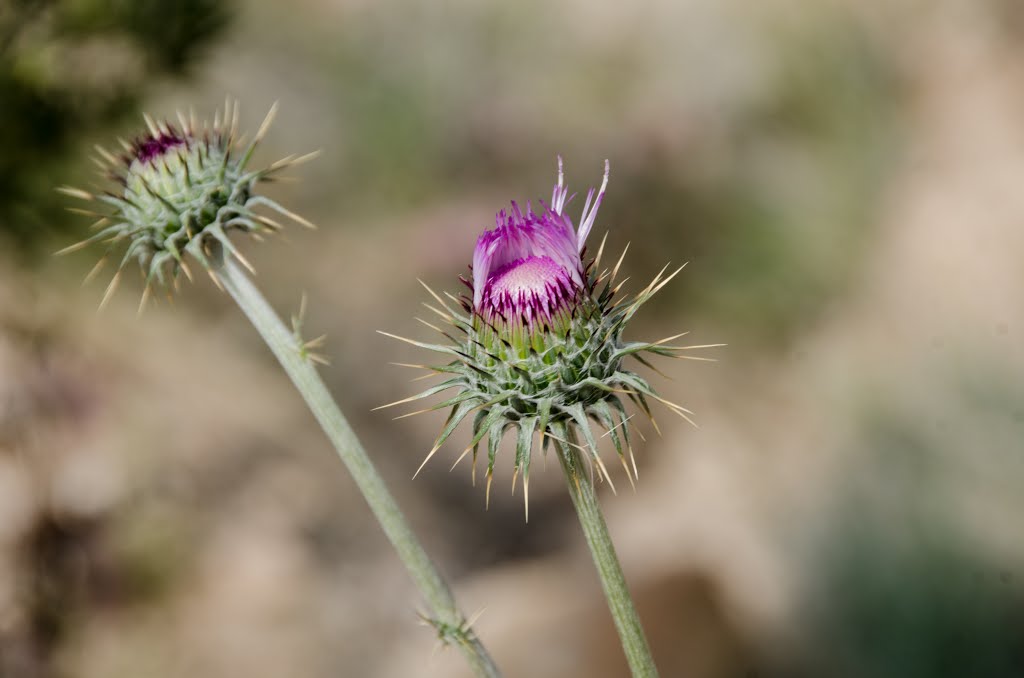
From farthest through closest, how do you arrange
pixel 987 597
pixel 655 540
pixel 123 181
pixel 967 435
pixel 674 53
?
1. pixel 674 53
2. pixel 655 540
3. pixel 967 435
4. pixel 987 597
5. pixel 123 181

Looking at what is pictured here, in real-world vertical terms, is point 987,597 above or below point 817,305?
below

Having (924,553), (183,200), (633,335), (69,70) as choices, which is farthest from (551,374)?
(633,335)

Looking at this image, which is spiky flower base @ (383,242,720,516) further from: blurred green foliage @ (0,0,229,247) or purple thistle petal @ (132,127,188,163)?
blurred green foliage @ (0,0,229,247)

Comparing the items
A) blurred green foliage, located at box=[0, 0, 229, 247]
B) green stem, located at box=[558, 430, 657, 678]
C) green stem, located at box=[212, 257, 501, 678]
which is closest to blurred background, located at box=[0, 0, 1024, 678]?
blurred green foliage, located at box=[0, 0, 229, 247]

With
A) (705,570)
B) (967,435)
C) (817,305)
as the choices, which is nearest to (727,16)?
(817,305)

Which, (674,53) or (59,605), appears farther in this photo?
Answer: (674,53)

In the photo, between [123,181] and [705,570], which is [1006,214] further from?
[123,181]

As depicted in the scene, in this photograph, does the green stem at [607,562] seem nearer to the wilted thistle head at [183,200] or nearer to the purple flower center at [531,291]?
the purple flower center at [531,291]
